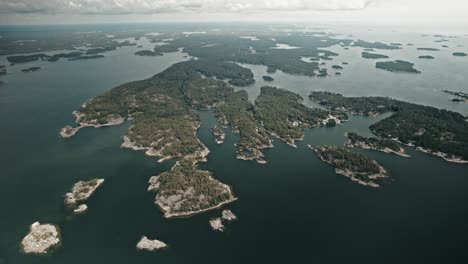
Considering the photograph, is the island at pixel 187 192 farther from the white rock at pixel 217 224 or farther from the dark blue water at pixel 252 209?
the white rock at pixel 217 224

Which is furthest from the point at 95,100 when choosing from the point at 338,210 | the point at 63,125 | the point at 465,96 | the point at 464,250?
the point at 465,96

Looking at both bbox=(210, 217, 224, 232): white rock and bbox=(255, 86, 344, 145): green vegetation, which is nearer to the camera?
bbox=(210, 217, 224, 232): white rock

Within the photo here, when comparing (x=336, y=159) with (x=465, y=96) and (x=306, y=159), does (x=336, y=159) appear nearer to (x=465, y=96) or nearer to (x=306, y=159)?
(x=306, y=159)

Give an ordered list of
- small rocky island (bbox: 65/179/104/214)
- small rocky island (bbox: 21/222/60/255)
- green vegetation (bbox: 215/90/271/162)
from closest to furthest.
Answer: small rocky island (bbox: 21/222/60/255) < small rocky island (bbox: 65/179/104/214) < green vegetation (bbox: 215/90/271/162)

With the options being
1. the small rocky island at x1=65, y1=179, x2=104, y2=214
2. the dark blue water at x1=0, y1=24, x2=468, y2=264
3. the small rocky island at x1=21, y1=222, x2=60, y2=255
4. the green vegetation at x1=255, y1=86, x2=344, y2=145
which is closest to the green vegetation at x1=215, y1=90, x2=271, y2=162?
the dark blue water at x1=0, y1=24, x2=468, y2=264

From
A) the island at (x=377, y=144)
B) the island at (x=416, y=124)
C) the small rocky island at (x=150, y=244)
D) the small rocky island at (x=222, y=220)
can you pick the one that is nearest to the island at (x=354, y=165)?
the island at (x=377, y=144)

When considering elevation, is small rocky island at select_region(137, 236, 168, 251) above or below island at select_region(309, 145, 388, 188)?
below

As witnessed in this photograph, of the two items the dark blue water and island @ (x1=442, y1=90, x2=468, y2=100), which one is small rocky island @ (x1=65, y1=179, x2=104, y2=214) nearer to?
the dark blue water
